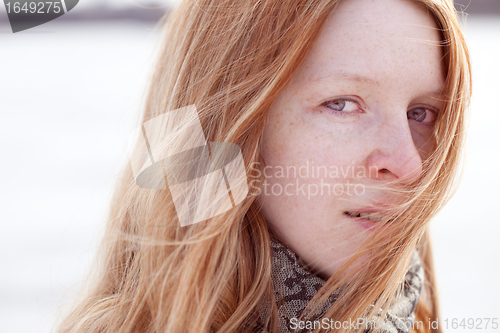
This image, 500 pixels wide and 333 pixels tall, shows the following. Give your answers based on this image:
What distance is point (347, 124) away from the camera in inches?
21.9

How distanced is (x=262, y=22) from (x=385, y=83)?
0.23 metres

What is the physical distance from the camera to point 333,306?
23.2 inches

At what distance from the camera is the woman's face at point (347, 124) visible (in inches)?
21.1

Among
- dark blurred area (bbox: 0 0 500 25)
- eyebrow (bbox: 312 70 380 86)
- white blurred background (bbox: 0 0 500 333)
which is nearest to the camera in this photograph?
eyebrow (bbox: 312 70 380 86)

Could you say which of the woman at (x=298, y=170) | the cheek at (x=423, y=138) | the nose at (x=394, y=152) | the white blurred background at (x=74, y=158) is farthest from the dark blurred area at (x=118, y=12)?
the nose at (x=394, y=152)

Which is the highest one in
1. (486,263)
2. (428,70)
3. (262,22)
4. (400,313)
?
(262,22)

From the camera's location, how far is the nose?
55 cm

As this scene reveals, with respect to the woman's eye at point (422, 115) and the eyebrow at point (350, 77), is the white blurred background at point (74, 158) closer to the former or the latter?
the woman's eye at point (422, 115)

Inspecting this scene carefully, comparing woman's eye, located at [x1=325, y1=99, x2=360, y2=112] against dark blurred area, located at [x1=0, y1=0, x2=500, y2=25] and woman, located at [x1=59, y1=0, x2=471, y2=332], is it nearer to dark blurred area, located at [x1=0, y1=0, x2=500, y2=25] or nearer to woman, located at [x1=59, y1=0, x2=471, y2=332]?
woman, located at [x1=59, y1=0, x2=471, y2=332]

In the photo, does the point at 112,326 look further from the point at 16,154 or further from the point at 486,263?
the point at 486,263

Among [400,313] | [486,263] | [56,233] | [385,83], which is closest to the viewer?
[385,83]

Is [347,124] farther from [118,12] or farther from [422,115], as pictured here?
[118,12]

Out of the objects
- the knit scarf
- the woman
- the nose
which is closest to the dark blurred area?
the woman

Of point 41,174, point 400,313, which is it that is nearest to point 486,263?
point 400,313
